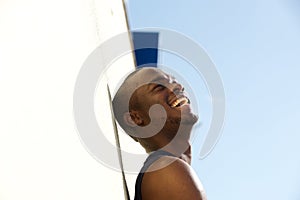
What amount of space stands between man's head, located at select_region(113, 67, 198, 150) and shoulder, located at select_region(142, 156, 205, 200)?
122 mm

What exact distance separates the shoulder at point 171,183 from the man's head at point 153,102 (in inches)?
4.8

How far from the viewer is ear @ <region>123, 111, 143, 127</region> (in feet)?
2.40

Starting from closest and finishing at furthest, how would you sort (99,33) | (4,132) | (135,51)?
(4,132)
(99,33)
(135,51)

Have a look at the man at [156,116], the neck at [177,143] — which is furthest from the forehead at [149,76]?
the neck at [177,143]

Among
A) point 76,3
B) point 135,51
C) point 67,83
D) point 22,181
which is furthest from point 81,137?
point 135,51

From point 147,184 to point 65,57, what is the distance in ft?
1.54

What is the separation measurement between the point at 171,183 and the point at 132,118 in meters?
0.24

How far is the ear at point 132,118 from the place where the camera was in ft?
2.40

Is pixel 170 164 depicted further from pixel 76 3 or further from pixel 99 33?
pixel 99 33

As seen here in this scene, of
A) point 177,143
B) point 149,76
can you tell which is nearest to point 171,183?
point 177,143

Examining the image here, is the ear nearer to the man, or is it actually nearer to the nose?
the man

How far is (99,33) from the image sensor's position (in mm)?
1302

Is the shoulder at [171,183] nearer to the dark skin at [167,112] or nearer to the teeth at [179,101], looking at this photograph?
the dark skin at [167,112]

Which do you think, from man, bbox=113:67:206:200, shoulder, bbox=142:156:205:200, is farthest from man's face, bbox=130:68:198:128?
shoulder, bbox=142:156:205:200
